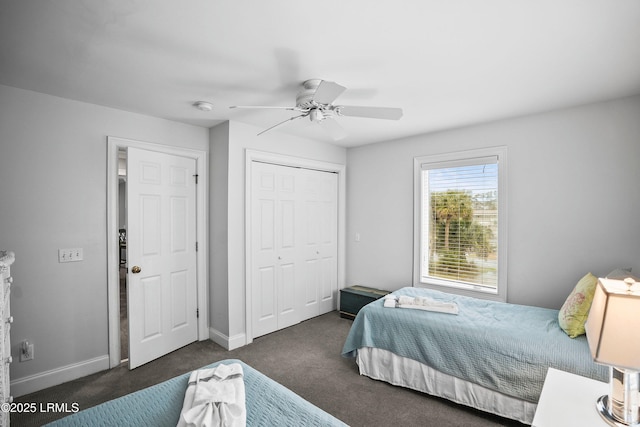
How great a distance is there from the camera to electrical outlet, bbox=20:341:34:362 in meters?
2.48

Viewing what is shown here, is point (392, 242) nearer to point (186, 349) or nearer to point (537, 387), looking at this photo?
point (537, 387)

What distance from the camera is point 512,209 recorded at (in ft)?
10.7

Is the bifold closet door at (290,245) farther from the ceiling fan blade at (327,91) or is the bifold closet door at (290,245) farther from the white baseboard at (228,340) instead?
the ceiling fan blade at (327,91)

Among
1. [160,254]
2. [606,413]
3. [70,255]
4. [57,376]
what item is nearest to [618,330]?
[606,413]

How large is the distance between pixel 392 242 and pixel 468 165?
1.33 meters

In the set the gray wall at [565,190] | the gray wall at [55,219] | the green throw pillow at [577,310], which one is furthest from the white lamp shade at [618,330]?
the gray wall at [55,219]

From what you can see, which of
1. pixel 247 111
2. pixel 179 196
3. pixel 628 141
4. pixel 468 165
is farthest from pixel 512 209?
pixel 179 196

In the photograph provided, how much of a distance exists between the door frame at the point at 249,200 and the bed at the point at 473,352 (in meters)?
1.24

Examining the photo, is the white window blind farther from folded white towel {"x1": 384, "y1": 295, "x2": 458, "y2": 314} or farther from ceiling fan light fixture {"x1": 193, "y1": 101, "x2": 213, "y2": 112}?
ceiling fan light fixture {"x1": 193, "y1": 101, "x2": 213, "y2": 112}

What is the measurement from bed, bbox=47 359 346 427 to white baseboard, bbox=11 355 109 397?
1661 mm

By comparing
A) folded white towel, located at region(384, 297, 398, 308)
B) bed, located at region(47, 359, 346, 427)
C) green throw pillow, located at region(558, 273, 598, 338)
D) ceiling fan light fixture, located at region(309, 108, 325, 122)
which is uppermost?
ceiling fan light fixture, located at region(309, 108, 325, 122)

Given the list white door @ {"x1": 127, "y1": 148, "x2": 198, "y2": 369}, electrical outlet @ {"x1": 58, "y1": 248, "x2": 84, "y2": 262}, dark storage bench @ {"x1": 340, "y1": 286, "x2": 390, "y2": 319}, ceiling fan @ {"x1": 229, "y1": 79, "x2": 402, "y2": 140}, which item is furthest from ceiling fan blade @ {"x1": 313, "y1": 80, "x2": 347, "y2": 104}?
dark storage bench @ {"x1": 340, "y1": 286, "x2": 390, "y2": 319}

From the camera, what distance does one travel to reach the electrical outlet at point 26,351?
2.48 m

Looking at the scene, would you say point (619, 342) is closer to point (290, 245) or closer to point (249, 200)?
point (249, 200)
